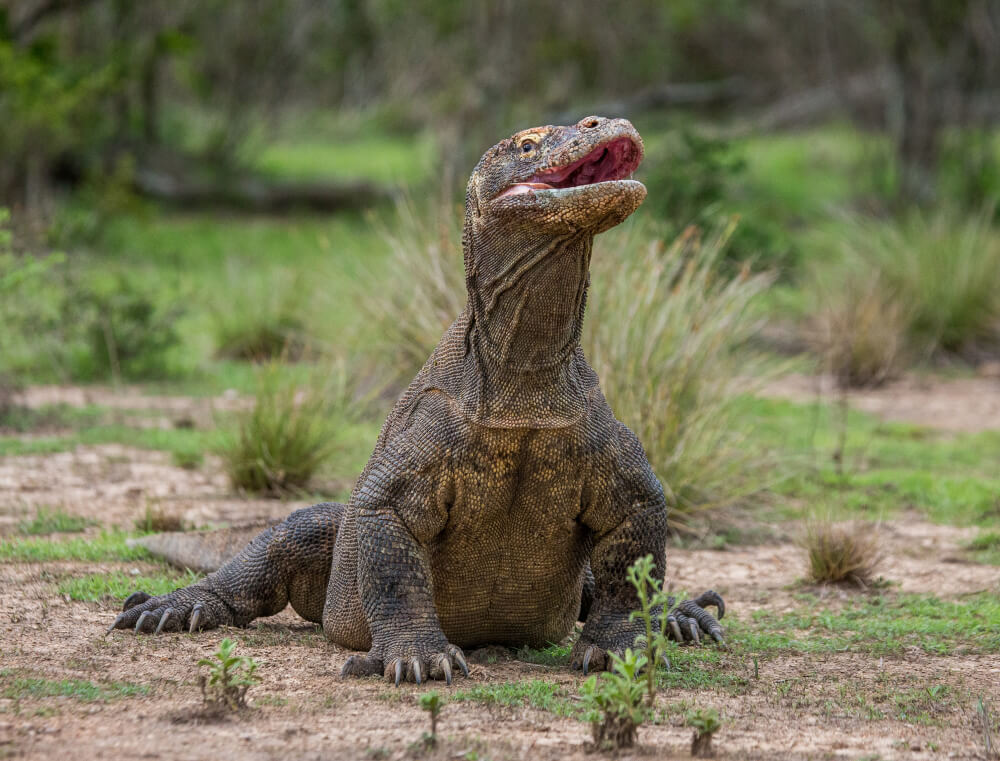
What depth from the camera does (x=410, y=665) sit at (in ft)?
14.4

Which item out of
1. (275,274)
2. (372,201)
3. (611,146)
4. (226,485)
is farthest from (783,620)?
(372,201)

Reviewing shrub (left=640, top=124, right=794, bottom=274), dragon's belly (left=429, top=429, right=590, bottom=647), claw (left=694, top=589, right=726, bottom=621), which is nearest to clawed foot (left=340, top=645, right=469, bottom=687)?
dragon's belly (left=429, top=429, right=590, bottom=647)

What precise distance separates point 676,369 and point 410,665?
3.94 metres

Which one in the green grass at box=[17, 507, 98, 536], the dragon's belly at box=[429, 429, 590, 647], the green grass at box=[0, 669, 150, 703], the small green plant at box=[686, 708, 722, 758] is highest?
the dragon's belly at box=[429, 429, 590, 647]

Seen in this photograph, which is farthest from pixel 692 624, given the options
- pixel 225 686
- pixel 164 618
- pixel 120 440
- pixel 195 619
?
pixel 120 440

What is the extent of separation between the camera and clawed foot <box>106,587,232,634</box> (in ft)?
16.7

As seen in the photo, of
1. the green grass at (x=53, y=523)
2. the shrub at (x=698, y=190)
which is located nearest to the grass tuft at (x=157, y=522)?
the green grass at (x=53, y=523)

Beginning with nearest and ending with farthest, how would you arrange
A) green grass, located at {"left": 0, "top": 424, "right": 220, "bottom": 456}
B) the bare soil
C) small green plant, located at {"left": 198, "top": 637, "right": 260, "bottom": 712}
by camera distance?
small green plant, located at {"left": 198, "top": 637, "right": 260, "bottom": 712}, green grass, located at {"left": 0, "top": 424, "right": 220, "bottom": 456}, the bare soil

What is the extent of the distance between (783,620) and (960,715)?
1.62 m

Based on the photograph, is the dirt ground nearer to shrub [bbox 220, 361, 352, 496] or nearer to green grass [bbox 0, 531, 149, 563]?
green grass [bbox 0, 531, 149, 563]

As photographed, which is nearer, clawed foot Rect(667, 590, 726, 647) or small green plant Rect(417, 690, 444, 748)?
small green plant Rect(417, 690, 444, 748)

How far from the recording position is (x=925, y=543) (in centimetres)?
754

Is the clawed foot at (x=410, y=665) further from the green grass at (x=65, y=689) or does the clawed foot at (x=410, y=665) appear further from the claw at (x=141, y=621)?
the claw at (x=141, y=621)

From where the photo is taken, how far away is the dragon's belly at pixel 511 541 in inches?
173
